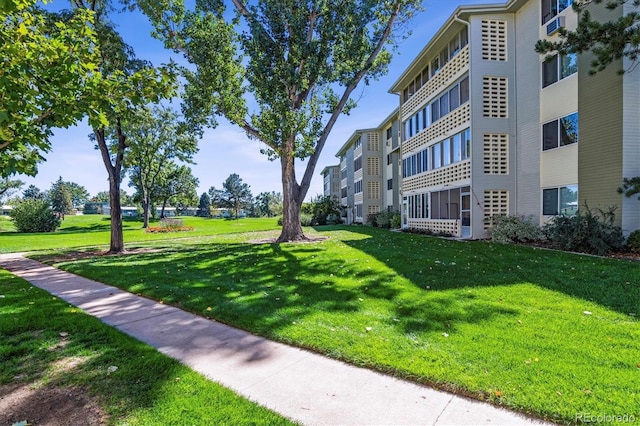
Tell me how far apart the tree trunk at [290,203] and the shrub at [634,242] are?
38.7ft

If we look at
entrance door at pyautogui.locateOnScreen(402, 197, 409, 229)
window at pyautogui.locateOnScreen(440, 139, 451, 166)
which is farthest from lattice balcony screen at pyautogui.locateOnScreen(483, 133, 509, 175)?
entrance door at pyautogui.locateOnScreen(402, 197, 409, 229)

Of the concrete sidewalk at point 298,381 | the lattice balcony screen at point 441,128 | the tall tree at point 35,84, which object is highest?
the lattice balcony screen at point 441,128

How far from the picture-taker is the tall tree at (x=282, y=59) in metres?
14.8

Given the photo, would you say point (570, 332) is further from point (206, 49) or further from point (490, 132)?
point (206, 49)

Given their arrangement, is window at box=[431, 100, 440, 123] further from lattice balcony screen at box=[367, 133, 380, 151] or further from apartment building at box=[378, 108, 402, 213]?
lattice balcony screen at box=[367, 133, 380, 151]

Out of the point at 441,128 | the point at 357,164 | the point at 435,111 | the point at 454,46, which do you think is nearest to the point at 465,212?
the point at 441,128

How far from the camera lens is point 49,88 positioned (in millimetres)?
4367

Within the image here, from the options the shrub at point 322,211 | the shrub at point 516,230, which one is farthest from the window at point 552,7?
the shrub at point 322,211

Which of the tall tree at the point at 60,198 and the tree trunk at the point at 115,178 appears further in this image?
the tall tree at the point at 60,198

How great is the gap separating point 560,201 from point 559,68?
496 cm

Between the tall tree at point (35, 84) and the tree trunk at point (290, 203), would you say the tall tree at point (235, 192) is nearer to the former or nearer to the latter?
the tree trunk at point (290, 203)

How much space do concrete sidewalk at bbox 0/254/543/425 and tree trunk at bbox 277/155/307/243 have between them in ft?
37.2

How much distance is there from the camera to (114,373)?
3.50m

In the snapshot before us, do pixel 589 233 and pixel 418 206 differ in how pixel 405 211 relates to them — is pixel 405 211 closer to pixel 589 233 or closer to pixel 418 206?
pixel 418 206
